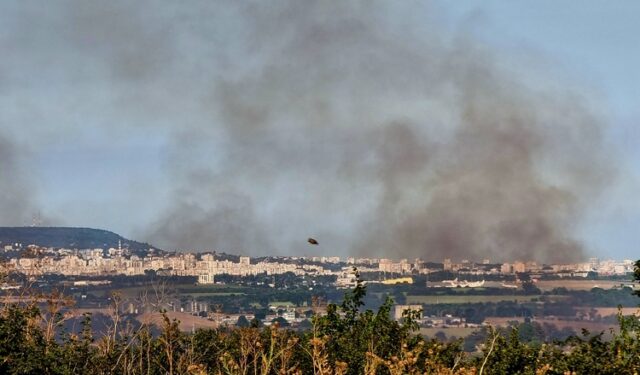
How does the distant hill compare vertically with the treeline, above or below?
above

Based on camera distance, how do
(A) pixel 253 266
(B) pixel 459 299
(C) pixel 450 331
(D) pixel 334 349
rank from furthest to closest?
(A) pixel 253 266
(B) pixel 459 299
(C) pixel 450 331
(D) pixel 334 349

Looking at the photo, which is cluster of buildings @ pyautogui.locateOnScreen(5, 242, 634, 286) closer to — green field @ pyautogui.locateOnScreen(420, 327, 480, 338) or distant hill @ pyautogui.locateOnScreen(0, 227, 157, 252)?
distant hill @ pyautogui.locateOnScreen(0, 227, 157, 252)

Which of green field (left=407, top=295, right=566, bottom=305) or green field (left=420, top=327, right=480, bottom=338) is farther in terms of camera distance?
green field (left=407, top=295, right=566, bottom=305)

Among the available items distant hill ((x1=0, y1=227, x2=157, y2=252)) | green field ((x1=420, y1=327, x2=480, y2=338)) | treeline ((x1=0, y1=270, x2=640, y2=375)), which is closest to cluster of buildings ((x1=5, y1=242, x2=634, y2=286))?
distant hill ((x1=0, y1=227, x2=157, y2=252))

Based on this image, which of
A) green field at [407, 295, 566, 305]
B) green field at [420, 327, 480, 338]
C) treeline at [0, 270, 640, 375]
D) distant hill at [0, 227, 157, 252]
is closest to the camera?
treeline at [0, 270, 640, 375]

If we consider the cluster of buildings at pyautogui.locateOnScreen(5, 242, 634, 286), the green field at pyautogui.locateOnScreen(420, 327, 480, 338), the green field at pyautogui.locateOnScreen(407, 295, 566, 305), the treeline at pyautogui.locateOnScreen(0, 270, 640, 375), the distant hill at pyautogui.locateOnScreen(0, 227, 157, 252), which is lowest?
the treeline at pyautogui.locateOnScreen(0, 270, 640, 375)

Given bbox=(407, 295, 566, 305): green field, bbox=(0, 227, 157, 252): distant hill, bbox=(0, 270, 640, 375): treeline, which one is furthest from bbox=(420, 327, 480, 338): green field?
bbox=(0, 227, 157, 252): distant hill

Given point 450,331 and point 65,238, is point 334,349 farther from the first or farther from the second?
point 65,238

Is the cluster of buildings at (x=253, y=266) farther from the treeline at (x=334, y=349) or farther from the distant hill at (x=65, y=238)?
the treeline at (x=334, y=349)

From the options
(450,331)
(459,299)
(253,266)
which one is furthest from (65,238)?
(450,331)

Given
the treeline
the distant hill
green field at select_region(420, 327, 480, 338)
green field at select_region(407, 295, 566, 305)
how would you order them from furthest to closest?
the distant hill
green field at select_region(407, 295, 566, 305)
green field at select_region(420, 327, 480, 338)
the treeline
